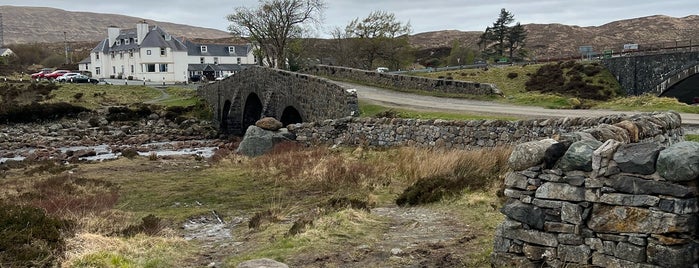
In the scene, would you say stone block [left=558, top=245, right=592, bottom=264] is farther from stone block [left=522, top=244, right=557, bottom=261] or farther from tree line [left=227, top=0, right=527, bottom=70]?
tree line [left=227, top=0, right=527, bottom=70]

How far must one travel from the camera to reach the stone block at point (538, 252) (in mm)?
6934

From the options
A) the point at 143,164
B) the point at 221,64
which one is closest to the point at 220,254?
the point at 143,164

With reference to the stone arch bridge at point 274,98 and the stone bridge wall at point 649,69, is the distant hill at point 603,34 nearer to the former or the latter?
the stone bridge wall at point 649,69

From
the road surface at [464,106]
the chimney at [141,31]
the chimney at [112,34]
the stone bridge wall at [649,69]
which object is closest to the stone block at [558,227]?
the road surface at [464,106]

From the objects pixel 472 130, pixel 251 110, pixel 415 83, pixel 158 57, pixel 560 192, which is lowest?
pixel 251 110

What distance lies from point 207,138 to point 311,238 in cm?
3748

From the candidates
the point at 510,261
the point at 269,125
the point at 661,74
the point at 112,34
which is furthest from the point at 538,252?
the point at 112,34

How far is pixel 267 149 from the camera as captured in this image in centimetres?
2378

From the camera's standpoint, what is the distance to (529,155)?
7.10m

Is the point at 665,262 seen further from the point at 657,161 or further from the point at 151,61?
the point at 151,61

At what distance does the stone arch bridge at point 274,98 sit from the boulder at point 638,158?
58.7 ft

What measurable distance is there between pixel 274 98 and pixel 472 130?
20.2m

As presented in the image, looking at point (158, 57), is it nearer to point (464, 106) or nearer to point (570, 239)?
point (464, 106)

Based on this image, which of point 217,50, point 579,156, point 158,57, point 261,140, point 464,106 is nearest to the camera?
point 579,156
